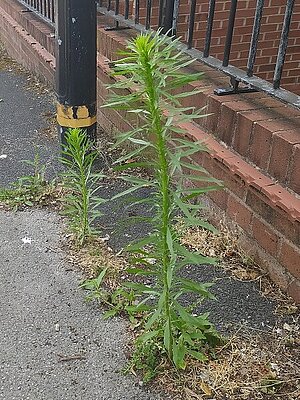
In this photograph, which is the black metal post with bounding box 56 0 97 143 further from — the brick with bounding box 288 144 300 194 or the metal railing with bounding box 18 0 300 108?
the brick with bounding box 288 144 300 194

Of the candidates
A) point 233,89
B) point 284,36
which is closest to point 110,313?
point 233,89

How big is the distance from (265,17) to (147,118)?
3814mm

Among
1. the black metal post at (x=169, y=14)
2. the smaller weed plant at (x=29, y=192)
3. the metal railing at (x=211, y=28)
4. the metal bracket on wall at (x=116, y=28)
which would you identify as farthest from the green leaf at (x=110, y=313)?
the metal bracket on wall at (x=116, y=28)

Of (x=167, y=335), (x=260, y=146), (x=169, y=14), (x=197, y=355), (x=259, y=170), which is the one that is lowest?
(x=197, y=355)

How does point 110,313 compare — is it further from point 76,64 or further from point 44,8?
point 44,8

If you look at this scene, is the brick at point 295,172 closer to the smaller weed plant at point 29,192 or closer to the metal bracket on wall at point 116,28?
the smaller weed plant at point 29,192

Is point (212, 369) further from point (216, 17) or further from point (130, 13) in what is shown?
point (216, 17)

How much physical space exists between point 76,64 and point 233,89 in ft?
3.54

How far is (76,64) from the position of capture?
3508 mm

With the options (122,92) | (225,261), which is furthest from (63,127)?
(225,261)

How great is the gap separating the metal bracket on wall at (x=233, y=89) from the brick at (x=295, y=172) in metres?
0.70

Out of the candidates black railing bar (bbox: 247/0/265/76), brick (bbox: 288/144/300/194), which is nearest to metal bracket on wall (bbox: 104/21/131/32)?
black railing bar (bbox: 247/0/265/76)

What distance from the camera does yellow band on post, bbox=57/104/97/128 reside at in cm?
363

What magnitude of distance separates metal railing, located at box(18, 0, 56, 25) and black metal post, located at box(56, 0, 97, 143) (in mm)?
1787
